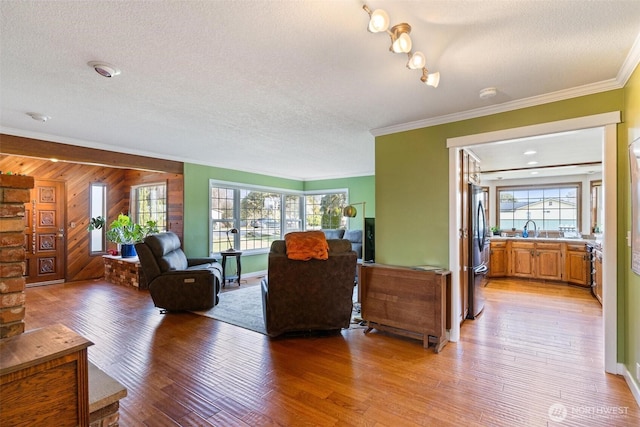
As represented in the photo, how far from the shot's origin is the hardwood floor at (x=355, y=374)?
1977mm

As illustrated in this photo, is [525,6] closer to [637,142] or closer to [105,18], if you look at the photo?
[637,142]

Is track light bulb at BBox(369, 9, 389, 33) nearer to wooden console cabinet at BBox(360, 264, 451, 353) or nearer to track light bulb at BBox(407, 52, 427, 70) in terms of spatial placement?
track light bulb at BBox(407, 52, 427, 70)

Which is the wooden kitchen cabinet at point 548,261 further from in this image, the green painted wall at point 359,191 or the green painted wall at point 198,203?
the green painted wall at point 198,203

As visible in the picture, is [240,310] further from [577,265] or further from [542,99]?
[577,265]

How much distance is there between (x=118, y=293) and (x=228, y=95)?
4337 mm

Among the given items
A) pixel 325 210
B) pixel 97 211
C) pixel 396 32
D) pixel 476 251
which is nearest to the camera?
pixel 396 32

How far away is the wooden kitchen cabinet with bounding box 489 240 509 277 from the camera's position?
6.31 m

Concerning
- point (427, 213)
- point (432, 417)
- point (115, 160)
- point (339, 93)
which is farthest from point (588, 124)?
point (115, 160)

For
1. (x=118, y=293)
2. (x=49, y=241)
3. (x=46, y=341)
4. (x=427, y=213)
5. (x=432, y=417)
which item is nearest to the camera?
(x=46, y=341)

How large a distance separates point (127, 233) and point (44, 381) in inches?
223

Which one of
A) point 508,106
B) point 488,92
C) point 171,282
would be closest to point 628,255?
point 508,106

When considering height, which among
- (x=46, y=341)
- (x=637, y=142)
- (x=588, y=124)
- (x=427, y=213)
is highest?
(x=588, y=124)

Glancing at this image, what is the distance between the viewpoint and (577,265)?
5.51 metres

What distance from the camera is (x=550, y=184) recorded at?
6.63 m
